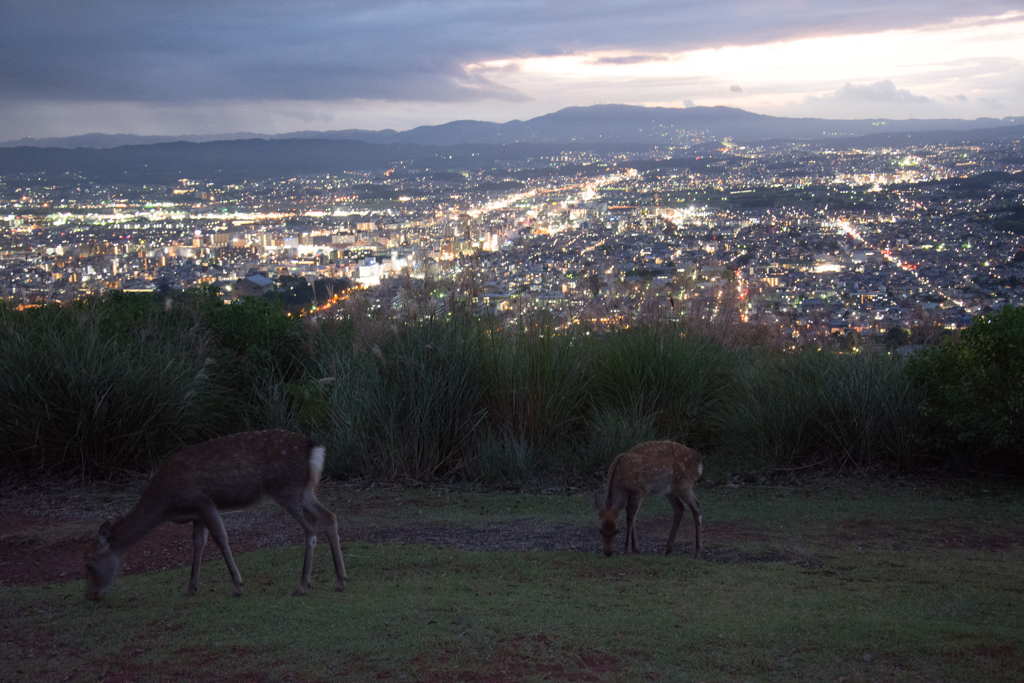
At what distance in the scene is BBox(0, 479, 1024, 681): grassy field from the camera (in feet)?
14.7

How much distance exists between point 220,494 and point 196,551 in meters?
0.54

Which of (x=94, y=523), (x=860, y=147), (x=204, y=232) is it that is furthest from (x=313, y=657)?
(x=860, y=147)

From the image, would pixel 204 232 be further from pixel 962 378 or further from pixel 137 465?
pixel 962 378

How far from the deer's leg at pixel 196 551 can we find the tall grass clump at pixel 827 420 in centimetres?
650

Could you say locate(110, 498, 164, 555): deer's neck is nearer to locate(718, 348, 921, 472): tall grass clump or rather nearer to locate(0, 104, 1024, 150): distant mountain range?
locate(718, 348, 921, 472): tall grass clump

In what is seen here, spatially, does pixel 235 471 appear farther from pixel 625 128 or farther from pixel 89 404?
pixel 625 128

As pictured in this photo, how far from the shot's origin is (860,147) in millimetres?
46625

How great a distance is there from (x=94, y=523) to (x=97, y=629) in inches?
136

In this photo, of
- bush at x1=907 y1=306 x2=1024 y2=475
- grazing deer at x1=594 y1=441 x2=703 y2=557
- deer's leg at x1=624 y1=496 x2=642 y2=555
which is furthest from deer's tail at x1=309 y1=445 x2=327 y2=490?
bush at x1=907 y1=306 x2=1024 y2=475

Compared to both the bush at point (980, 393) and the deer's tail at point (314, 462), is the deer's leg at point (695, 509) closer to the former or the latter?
the deer's tail at point (314, 462)

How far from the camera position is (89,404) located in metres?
9.75

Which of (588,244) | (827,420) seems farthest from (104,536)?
(588,244)

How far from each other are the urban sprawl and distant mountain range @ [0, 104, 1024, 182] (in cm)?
358

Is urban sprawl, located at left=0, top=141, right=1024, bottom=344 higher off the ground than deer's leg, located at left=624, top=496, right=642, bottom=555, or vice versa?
urban sprawl, located at left=0, top=141, right=1024, bottom=344
